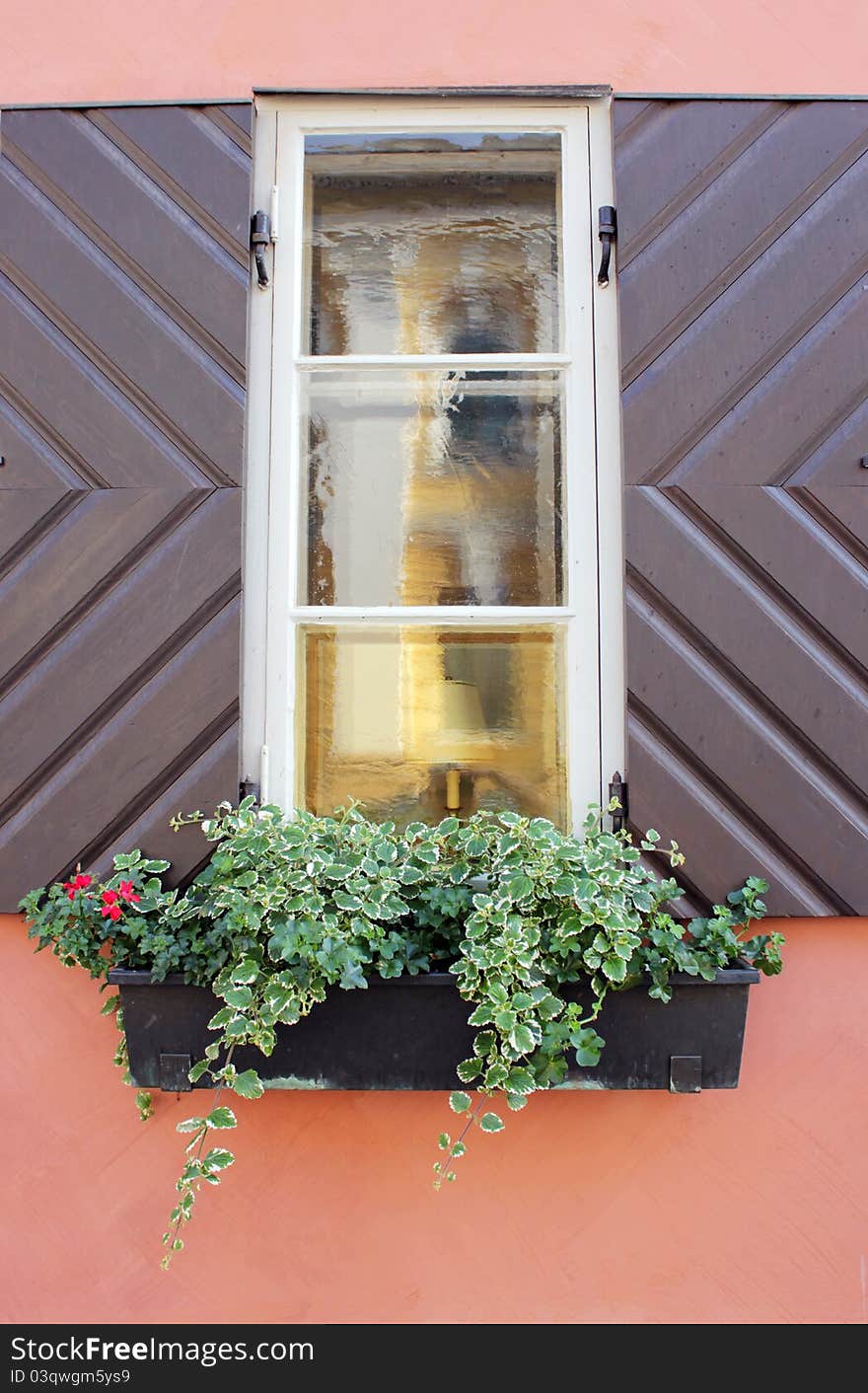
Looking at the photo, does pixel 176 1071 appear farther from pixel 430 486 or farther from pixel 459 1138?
pixel 430 486

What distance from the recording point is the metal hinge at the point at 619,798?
1814mm

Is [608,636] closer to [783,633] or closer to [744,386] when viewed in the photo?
[783,633]

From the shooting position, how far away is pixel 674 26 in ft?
6.38

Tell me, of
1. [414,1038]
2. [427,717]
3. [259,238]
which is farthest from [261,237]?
[414,1038]

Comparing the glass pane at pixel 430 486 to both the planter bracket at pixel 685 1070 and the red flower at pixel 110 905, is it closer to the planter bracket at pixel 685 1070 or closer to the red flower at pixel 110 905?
the red flower at pixel 110 905

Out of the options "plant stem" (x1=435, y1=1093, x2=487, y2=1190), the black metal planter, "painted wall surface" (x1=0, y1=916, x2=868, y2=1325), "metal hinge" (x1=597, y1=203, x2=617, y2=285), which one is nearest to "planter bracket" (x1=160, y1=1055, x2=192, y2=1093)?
the black metal planter

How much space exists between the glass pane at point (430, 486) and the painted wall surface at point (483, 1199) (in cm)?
95

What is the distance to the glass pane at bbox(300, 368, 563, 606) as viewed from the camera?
1958 millimetres

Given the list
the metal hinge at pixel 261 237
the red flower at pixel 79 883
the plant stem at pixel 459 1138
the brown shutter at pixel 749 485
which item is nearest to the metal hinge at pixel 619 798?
the brown shutter at pixel 749 485

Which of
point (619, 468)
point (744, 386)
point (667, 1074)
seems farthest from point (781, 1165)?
point (744, 386)

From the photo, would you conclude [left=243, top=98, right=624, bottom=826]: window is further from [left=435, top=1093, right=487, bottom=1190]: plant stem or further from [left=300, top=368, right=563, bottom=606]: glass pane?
[left=435, top=1093, right=487, bottom=1190]: plant stem

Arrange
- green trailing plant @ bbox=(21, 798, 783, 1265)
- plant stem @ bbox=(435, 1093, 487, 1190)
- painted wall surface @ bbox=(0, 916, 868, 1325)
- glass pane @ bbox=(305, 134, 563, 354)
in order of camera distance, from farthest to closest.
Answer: glass pane @ bbox=(305, 134, 563, 354), painted wall surface @ bbox=(0, 916, 868, 1325), plant stem @ bbox=(435, 1093, 487, 1190), green trailing plant @ bbox=(21, 798, 783, 1265)

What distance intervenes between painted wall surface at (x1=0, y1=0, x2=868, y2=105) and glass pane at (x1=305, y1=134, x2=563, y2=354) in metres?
0.13

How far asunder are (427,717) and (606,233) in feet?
3.43
